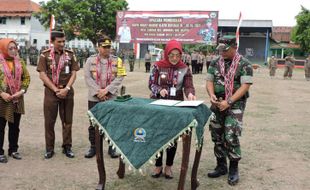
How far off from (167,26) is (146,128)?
2224cm

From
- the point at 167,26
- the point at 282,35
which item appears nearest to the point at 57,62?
the point at 167,26

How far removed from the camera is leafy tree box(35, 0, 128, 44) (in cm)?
3616

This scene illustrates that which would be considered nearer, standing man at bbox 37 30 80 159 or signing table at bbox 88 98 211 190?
signing table at bbox 88 98 211 190

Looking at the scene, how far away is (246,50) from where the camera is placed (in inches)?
1796

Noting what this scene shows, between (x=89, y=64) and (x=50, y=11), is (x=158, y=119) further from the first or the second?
(x=50, y=11)

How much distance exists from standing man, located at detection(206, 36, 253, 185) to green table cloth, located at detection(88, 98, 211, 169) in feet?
2.16

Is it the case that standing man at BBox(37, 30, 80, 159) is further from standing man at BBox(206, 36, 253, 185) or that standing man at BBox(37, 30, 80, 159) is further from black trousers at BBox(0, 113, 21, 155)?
standing man at BBox(206, 36, 253, 185)

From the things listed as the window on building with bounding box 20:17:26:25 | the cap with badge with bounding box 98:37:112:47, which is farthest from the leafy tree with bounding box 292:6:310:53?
the cap with badge with bounding box 98:37:112:47

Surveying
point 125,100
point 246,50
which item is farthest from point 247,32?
point 125,100

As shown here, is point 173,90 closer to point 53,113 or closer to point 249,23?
point 53,113

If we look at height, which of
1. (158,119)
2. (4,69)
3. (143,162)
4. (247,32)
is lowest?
(143,162)

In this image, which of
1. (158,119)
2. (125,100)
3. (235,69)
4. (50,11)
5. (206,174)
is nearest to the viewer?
(158,119)

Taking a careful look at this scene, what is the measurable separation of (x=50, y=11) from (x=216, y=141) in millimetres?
36205

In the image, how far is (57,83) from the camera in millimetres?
5234
